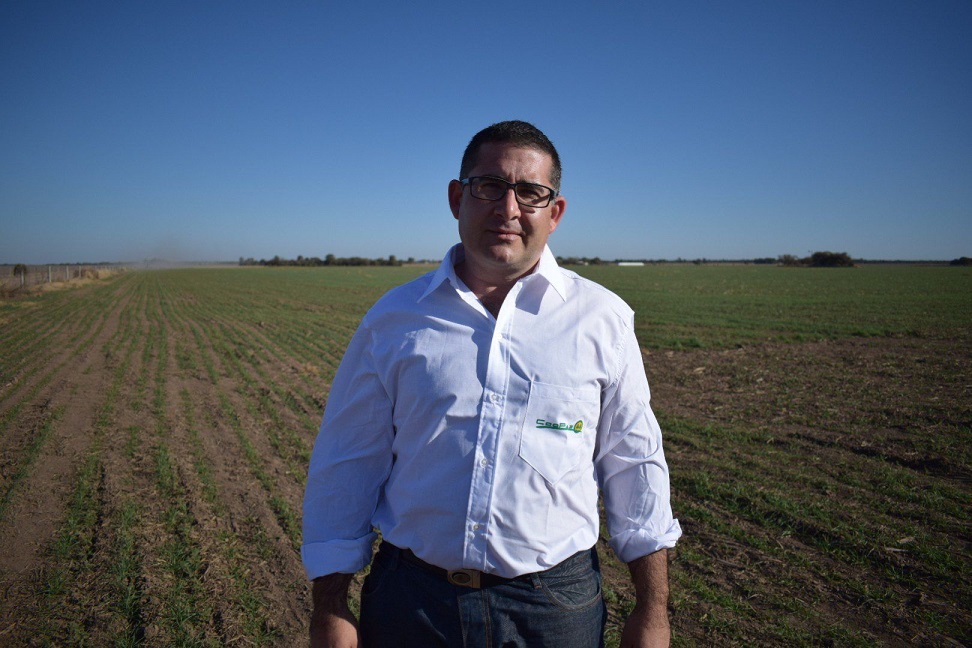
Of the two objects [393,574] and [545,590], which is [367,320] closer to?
[393,574]

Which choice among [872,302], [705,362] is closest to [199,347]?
[705,362]

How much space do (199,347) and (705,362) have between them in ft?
45.3

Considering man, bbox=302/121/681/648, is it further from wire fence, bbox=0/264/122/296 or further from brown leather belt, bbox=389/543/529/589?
wire fence, bbox=0/264/122/296

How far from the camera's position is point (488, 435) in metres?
1.58

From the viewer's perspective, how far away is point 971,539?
4598mm

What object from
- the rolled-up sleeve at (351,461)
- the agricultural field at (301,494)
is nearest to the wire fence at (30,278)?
the agricultural field at (301,494)

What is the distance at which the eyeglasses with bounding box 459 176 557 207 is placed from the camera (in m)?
1.76

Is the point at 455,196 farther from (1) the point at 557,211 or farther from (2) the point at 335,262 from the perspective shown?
(2) the point at 335,262

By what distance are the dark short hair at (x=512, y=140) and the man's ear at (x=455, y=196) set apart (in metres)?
0.04

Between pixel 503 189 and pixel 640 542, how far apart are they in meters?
1.27

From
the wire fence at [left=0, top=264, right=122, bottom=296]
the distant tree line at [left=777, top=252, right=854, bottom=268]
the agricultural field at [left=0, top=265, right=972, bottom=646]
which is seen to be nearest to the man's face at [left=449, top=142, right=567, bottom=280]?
the agricultural field at [left=0, top=265, right=972, bottom=646]

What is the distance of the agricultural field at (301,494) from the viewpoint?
11.9 feet

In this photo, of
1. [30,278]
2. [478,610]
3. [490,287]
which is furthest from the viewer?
[30,278]

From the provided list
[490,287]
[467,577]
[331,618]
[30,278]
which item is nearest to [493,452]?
[467,577]
